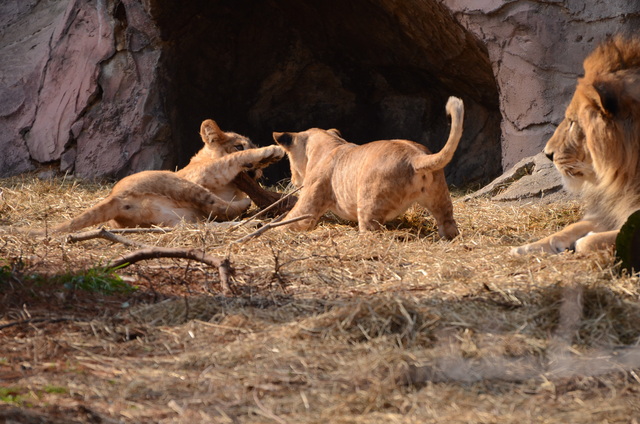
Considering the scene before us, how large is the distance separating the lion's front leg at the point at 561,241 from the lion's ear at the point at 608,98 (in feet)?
2.70

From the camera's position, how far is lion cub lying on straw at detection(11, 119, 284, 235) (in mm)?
6957

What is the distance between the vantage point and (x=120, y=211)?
6.95 metres

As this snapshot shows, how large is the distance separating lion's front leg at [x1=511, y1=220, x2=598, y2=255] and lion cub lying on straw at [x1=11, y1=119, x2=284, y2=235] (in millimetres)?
2878

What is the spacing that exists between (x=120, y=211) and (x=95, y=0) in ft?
12.9

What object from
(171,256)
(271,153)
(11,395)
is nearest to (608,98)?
(171,256)

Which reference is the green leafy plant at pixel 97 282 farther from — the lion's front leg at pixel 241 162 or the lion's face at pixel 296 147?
the lion's front leg at pixel 241 162

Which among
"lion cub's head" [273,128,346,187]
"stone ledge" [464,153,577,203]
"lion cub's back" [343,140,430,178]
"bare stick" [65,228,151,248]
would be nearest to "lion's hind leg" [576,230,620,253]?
"lion cub's back" [343,140,430,178]

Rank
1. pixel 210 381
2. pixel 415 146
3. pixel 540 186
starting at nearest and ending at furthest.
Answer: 1. pixel 210 381
2. pixel 415 146
3. pixel 540 186

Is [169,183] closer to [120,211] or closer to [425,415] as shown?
[120,211]

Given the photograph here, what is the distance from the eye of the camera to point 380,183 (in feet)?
19.3

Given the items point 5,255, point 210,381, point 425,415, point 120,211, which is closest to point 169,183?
point 120,211

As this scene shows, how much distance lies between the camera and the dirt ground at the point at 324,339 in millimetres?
2643

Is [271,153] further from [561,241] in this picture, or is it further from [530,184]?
[561,241]

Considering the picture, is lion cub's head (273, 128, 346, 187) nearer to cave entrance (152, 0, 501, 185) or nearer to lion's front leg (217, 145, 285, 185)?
lion's front leg (217, 145, 285, 185)
